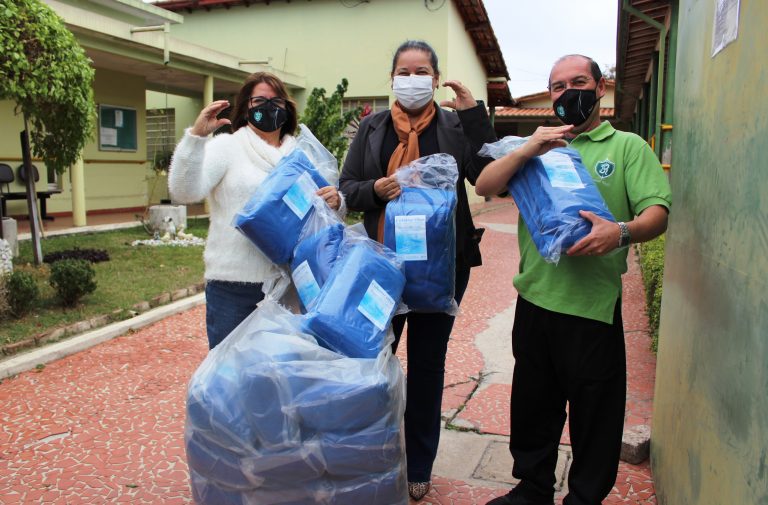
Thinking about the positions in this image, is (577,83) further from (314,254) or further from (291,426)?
(291,426)

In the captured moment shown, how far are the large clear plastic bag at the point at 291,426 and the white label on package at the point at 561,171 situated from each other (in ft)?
2.88

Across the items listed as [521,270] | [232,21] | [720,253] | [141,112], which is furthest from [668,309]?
[232,21]

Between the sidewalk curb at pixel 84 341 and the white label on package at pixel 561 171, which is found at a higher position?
the white label on package at pixel 561 171

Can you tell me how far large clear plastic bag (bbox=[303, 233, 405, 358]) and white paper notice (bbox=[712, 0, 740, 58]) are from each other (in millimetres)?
1318

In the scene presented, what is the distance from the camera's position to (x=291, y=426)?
6.39 feet

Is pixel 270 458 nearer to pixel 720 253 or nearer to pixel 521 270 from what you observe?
pixel 521 270

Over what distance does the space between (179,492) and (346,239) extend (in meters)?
1.53

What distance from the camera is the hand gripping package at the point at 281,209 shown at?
2.34 metres

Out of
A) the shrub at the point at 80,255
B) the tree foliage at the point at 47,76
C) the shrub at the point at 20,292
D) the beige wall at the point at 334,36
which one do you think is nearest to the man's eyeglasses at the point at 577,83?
the shrub at the point at 20,292

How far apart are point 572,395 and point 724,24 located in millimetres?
1401

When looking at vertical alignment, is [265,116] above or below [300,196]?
above

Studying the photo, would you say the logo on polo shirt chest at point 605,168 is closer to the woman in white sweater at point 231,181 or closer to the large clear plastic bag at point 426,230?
the large clear plastic bag at point 426,230

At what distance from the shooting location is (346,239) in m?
2.43

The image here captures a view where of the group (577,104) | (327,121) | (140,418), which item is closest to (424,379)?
(577,104)
